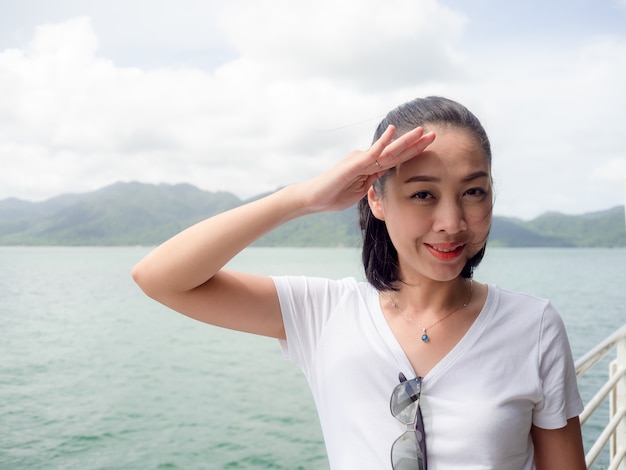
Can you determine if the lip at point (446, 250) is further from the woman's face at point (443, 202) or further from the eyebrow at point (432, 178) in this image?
the eyebrow at point (432, 178)

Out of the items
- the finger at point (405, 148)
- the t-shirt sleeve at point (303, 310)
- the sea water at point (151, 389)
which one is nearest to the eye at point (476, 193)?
the finger at point (405, 148)

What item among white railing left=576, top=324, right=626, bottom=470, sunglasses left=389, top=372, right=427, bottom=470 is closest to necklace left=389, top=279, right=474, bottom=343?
sunglasses left=389, top=372, right=427, bottom=470

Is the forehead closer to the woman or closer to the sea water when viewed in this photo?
the woman

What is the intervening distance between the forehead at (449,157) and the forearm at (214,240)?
0.77ft

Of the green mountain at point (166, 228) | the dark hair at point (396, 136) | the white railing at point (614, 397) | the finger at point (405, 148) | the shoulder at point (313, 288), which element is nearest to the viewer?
the finger at point (405, 148)

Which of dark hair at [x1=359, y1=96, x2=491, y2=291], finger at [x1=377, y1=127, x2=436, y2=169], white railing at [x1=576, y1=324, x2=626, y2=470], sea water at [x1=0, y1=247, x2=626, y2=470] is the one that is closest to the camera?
finger at [x1=377, y1=127, x2=436, y2=169]

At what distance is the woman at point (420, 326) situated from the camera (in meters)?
1.04

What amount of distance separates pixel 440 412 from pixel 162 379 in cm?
2313

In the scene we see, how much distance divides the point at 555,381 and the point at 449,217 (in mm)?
368

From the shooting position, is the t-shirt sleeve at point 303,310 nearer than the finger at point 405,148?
No

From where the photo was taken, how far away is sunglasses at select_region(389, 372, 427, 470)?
1.03m

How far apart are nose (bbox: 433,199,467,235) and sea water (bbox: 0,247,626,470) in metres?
12.5

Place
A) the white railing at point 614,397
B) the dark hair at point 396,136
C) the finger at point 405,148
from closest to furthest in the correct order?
the finger at point 405,148
the dark hair at point 396,136
the white railing at point 614,397

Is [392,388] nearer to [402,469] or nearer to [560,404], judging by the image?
[402,469]
